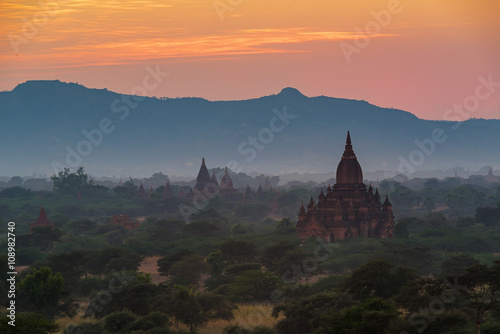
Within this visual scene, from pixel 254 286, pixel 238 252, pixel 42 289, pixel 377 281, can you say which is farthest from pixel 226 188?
pixel 377 281

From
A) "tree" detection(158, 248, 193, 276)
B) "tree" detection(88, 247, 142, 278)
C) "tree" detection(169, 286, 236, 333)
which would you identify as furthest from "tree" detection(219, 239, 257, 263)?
"tree" detection(169, 286, 236, 333)

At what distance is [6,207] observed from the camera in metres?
185

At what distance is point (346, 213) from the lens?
297 ft

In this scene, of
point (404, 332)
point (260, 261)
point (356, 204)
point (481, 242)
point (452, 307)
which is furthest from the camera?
point (481, 242)

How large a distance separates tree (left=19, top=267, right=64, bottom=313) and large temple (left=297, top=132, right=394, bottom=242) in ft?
121

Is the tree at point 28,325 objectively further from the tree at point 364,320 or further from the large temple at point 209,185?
the large temple at point 209,185

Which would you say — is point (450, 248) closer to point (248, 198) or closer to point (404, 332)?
point (404, 332)

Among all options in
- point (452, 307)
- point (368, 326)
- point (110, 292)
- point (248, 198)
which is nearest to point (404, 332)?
point (368, 326)

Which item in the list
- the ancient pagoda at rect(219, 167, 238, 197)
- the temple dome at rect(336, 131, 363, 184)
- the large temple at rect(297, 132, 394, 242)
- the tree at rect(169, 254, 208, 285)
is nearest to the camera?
the tree at rect(169, 254, 208, 285)

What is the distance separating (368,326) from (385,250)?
42.6 m

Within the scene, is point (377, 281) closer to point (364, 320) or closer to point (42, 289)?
point (364, 320)

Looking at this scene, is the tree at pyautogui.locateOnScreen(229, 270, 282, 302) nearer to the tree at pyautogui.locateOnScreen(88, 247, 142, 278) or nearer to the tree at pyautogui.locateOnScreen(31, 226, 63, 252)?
the tree at pyautogui.locateOnScreen(88, 247, 142, 278)

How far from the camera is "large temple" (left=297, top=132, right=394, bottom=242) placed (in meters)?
89.4

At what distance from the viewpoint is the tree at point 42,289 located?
57.3m
